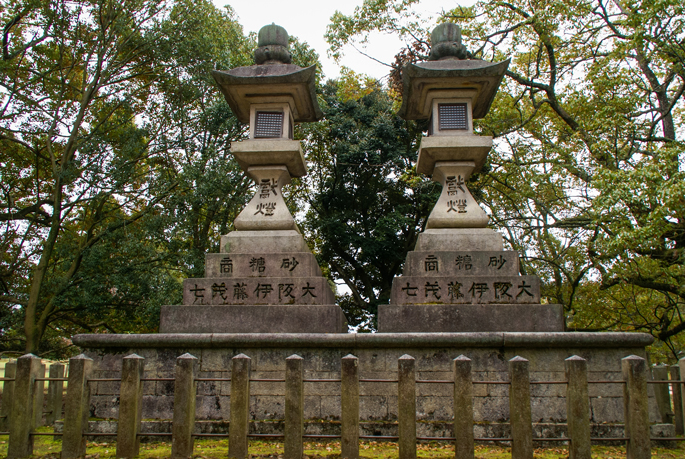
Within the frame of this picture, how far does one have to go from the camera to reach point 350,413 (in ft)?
13.9

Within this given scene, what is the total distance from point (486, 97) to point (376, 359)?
4.36 metres

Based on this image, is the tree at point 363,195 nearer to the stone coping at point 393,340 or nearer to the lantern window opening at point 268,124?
the lantern window opening at point 268,124

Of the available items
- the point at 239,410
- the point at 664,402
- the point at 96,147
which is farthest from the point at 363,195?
the point at 239,410

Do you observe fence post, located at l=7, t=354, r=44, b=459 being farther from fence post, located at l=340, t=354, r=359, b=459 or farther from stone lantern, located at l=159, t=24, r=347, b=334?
fence post, located at l=340, t=354, r=359, b=459

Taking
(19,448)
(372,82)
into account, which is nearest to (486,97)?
(19,448)

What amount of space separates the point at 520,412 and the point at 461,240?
9.52ft

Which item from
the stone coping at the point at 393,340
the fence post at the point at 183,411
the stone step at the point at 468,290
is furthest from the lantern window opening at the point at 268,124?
the fence post at the point at 183,411

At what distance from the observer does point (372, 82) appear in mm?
16922

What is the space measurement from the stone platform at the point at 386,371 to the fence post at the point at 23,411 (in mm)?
1236

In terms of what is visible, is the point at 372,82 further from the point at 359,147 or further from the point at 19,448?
the point at 19,448

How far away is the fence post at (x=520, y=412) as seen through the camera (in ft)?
13.3

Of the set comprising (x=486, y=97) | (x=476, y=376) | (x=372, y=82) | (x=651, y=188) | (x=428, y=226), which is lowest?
(x=476, y=376)

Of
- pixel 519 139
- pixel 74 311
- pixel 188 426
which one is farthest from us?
pixel 519 139

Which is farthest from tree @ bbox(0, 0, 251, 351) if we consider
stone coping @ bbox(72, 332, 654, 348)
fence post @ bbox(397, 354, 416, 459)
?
fence post @ bbox(397, 354, 416, 459)
